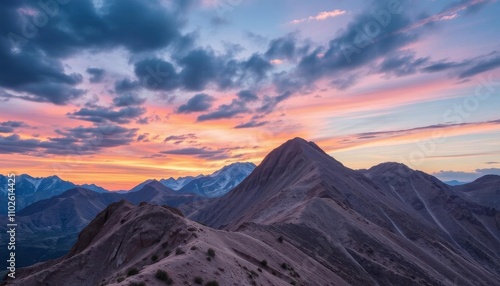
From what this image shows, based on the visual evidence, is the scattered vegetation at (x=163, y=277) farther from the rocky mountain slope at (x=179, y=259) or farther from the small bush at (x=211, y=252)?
the small bush at (x=211, y=252)

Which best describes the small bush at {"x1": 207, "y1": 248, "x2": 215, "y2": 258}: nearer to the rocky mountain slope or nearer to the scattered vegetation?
the rocky mountain slope

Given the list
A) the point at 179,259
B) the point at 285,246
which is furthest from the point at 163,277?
the point at 285,246

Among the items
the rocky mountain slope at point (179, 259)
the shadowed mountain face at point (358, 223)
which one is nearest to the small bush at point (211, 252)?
the rocky mountain slope at point (179, 259)

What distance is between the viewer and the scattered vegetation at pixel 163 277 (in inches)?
956

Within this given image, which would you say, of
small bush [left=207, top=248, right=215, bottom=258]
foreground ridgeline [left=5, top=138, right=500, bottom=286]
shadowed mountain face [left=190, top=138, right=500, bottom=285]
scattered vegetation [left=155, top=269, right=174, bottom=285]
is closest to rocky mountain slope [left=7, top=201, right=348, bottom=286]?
small bush [left=207, top=248, right=215, bottom=258]

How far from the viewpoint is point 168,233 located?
41688 millimetres

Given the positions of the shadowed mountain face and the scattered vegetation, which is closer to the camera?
the scattered vegetation

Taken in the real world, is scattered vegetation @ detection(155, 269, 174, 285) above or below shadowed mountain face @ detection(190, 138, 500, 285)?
above

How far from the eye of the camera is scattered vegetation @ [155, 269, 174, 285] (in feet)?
79.7

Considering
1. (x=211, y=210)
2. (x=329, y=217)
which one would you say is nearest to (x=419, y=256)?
(x=329, y=217)

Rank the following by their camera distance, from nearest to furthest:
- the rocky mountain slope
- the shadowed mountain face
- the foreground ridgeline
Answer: the rocky mountain slope → the foreground ridgeline → the shadowed mountain face

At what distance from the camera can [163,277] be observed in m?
24.4

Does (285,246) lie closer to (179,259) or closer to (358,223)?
(179,259)

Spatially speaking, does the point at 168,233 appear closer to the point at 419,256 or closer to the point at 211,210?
the point at 419,256
